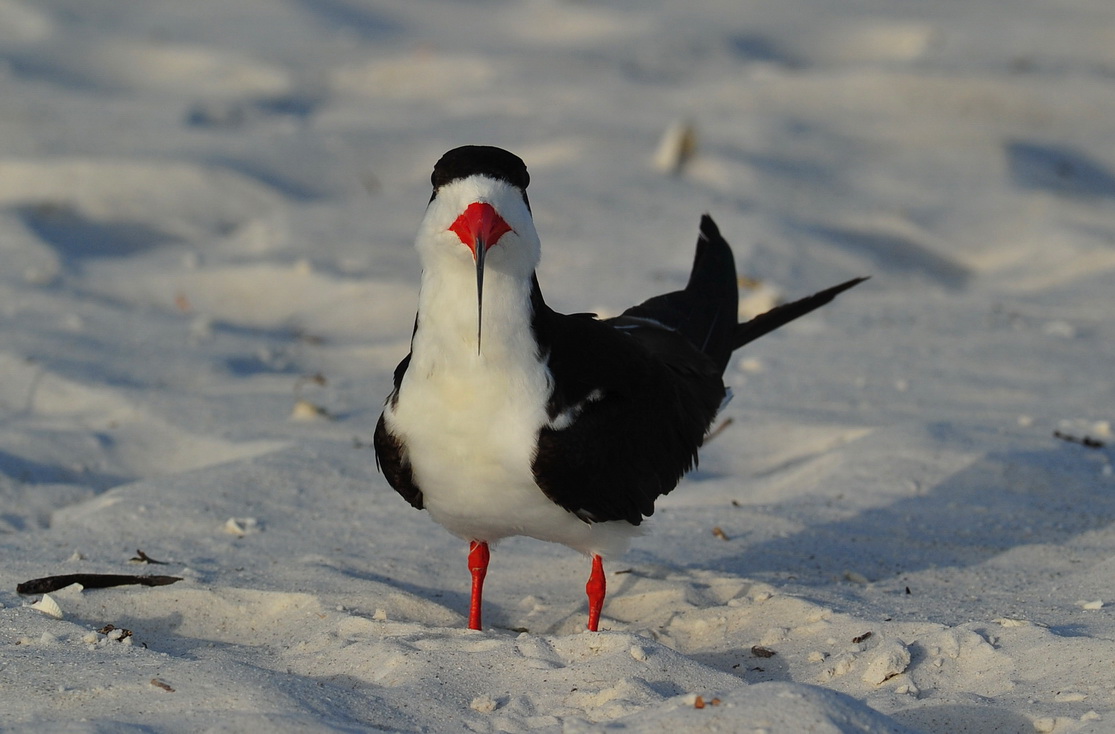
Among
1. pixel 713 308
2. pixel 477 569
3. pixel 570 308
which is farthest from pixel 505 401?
pixel 570 308

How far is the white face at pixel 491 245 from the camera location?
330cm

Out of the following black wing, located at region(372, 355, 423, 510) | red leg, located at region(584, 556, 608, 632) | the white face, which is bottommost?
red leg, located at region(584, 556, 608, 632)

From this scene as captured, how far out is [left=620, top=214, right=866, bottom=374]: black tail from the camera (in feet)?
15.4

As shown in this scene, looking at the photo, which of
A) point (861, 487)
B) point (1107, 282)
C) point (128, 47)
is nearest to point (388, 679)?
point (861, 487)

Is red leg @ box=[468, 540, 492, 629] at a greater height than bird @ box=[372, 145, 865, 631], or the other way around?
bird @ box=[372, 145, 865, 631]

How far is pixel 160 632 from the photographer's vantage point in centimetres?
360

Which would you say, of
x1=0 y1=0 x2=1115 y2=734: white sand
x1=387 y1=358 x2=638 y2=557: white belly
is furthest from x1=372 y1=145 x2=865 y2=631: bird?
x1=0 y1=0 x2=1115 y2=734: white sand

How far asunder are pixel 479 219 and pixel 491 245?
9 centimetres

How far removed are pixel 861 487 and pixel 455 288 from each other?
2056 millimetres

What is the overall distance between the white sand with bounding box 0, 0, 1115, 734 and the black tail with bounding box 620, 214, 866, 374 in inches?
23.4

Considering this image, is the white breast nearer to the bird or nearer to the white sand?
the bird

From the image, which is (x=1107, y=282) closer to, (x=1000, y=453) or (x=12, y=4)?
(x=1000, y=453)

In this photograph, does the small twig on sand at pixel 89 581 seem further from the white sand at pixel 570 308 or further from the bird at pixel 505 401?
the bird at pixel 505 401

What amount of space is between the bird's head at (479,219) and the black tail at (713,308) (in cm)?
134
